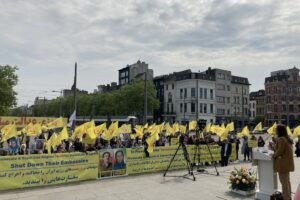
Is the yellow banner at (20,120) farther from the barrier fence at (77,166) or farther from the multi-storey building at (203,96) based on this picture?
the multi-storey building at (203,96)

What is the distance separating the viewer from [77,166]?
13.0 meters

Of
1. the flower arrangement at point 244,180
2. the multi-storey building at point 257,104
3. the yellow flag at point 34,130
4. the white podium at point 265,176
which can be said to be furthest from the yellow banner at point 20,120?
the multi-storey building at point 257,104

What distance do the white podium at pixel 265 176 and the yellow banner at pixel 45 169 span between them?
6674mm

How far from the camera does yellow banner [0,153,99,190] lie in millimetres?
11422

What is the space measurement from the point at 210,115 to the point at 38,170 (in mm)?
72053

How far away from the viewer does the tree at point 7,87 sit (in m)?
40.2

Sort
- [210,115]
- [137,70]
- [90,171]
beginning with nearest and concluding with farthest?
[90,171] < [210,115] < [137,70]

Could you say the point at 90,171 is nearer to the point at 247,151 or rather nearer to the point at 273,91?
the point at 247,151

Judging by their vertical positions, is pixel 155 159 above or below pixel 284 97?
below

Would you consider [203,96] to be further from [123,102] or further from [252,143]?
[252,143]

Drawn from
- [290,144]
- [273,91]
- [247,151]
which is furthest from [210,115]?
[290,144]

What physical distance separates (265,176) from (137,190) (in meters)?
4.29

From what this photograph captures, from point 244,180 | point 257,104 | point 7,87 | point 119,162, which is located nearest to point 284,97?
point 257,104

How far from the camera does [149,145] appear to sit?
14789mm
